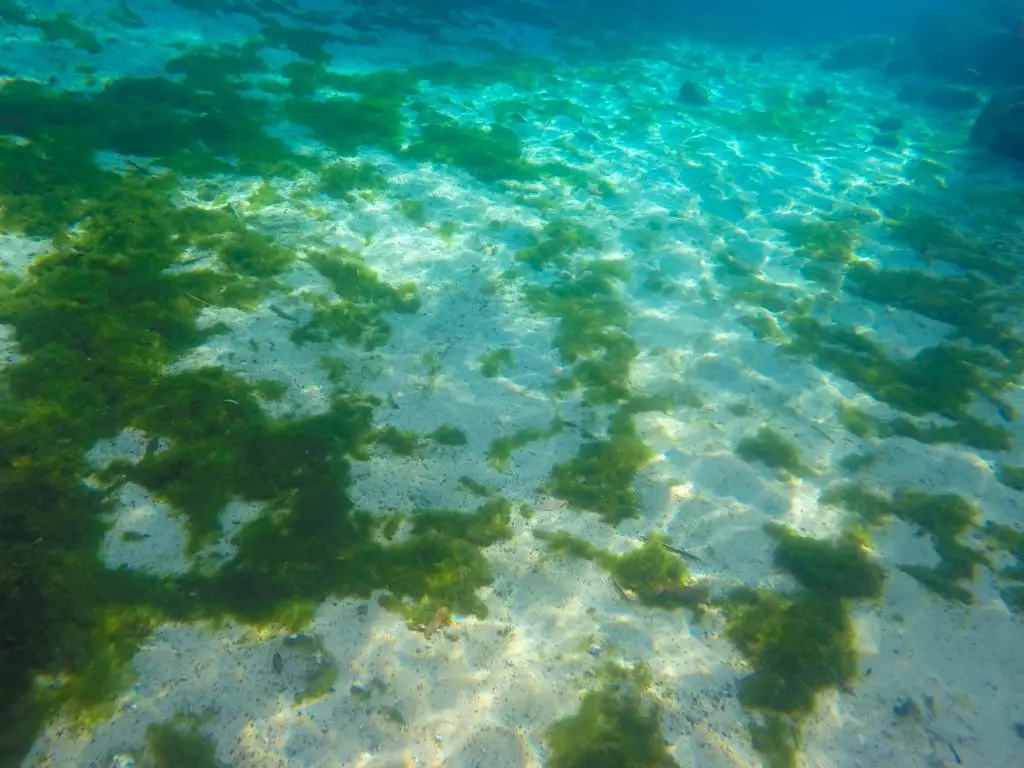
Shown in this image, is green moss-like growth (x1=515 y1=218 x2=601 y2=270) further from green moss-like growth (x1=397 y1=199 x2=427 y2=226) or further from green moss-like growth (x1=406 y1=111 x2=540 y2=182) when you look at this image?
green moss-like growth (x1=406 y1=111 x2=540 y2=182)

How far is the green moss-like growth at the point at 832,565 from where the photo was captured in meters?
4.33

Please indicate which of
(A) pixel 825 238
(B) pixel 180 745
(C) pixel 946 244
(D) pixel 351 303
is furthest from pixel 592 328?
(C) pixel 946 244

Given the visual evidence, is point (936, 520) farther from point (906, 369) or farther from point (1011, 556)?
point (906, 369)

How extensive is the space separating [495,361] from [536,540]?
86.4 inches

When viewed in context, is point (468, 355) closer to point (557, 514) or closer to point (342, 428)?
point (342, 428)

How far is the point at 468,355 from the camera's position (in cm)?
598

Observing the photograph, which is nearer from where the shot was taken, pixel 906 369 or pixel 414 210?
pixel 906 369

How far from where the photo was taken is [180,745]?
301 cm

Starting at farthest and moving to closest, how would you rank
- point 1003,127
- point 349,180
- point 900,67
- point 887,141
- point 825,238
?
→ point 900,67 < point 887,141 < point 1003,127 < point 825,238 < point 349,180

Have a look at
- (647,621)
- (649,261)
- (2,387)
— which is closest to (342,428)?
(2,387)

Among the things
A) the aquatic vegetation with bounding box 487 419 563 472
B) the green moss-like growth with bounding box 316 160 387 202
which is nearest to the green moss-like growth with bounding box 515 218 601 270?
the green moss-like growth with bounding box 316 160 387 202

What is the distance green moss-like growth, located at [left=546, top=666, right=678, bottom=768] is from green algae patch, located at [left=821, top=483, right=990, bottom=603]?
2669mm

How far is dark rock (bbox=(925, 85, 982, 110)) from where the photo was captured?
17781mm

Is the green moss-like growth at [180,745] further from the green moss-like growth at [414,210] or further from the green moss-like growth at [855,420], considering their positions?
the green moss-like growth at [414,210]
